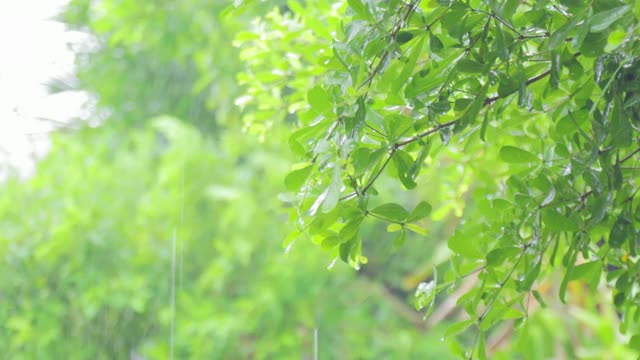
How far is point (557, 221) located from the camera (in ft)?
2.04

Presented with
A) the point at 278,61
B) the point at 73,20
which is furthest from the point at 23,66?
the point at 278,61

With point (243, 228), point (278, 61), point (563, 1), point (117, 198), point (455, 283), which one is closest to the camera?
point (563, 1)

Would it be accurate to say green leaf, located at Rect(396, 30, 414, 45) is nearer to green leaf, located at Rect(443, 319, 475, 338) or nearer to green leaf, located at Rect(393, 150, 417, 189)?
green leaf, located at Rect(393, 150, 417, 189)

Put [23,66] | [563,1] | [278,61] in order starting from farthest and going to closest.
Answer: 1. [23,66]
2. [278,61]
3. [563,1]

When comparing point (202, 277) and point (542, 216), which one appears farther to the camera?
point (202, 277)

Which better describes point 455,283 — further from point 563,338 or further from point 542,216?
point 563,338

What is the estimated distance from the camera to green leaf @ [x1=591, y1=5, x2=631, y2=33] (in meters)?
0.48

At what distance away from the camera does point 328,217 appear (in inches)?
22.6

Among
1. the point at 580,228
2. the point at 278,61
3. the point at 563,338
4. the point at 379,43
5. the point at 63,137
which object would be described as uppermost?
the point at 379,43

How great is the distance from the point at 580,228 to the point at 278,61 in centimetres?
55

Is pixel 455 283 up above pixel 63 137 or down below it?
above

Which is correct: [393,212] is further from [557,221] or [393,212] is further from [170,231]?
[170,231]

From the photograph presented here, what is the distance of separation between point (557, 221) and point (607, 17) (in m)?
0.19

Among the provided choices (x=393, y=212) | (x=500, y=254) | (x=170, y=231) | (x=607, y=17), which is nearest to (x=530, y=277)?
(x=500, y=254)
